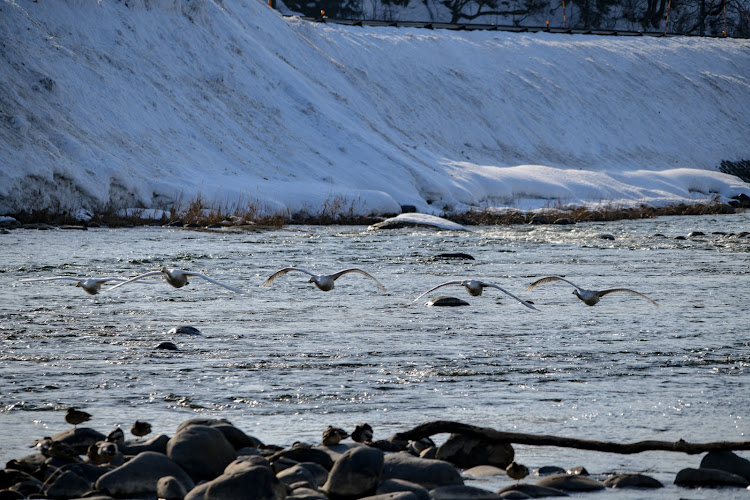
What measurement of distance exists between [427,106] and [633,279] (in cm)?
2771

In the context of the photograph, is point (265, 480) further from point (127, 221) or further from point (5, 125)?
point (5, 125)

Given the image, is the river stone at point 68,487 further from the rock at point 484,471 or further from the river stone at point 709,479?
the river stone at point 709,479

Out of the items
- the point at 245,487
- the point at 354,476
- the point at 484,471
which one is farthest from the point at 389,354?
the point at 245,487

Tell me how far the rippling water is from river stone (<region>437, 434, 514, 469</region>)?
21 cm

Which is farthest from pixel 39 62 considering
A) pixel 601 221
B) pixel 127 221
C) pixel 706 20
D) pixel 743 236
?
pixel 706 20

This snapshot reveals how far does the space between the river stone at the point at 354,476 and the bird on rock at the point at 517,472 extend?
2.02 feet

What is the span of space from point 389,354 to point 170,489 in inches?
126

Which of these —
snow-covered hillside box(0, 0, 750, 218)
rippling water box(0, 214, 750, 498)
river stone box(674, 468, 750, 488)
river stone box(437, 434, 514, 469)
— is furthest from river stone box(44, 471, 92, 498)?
snow-covered hillside box(0, 0, 750, 218)

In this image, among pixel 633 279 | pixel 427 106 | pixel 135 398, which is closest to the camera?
pixel 135 398

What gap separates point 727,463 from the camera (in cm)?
405

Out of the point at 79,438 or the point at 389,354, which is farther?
the point at 389,354

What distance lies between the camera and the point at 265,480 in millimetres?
3369

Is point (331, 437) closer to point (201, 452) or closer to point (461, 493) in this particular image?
point (201, 452)

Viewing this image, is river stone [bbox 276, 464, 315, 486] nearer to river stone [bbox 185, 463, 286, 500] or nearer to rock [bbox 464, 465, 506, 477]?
river stone [bbox 185, 463, 286, 500]
